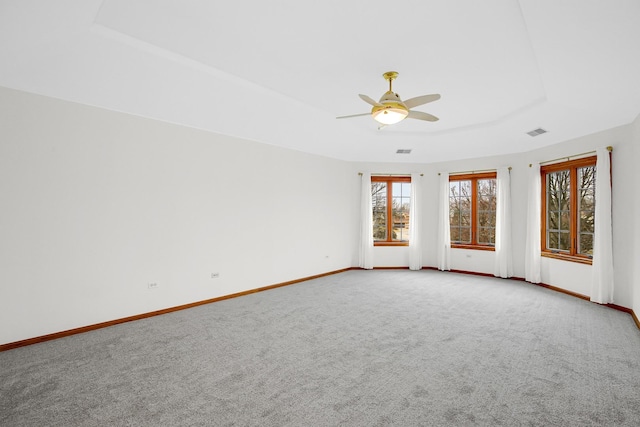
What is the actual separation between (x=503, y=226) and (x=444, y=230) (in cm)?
118

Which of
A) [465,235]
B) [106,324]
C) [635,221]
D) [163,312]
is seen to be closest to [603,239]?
[635,221]

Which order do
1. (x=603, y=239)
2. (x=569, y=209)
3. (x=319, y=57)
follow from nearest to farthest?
(x=319, y=57) < (x=603, y=239) < (x=569, y=209)

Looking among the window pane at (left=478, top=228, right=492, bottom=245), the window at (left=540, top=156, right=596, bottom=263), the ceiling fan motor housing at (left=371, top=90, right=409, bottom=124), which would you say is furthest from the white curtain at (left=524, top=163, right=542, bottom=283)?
the ceiling fan motor housing at (left=371, top=90, right=409, bottom=124)

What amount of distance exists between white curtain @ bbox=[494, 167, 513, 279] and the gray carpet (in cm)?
199

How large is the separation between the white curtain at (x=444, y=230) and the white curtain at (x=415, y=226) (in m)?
0.44

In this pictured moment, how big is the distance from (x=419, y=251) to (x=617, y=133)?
3972mm

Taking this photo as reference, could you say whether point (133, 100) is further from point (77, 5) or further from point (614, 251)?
point (614, 251)

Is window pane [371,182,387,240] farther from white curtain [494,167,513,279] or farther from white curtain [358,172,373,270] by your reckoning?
white curtain [494,167,513,279]

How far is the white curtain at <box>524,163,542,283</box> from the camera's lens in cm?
586

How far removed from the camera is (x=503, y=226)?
6438mm

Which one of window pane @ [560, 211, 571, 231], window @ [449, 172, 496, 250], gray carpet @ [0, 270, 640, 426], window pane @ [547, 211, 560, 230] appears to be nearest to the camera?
gray carpet @ [0, 270, 640, 426]

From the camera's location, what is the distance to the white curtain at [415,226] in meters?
7.28

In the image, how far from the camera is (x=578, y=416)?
2.09 metres

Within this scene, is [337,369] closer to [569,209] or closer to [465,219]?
[569,209]
